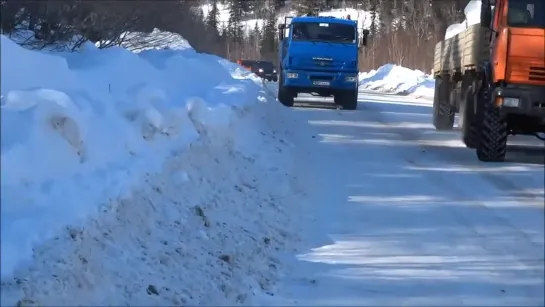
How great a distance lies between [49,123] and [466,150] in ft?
29.1

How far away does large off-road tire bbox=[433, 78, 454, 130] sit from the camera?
56.7 feet

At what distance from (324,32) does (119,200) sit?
17.5m

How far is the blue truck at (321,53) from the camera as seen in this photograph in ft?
75.4

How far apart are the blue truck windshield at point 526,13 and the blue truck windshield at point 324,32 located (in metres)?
11.6

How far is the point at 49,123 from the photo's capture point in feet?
20.4

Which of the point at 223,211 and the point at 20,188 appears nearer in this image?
the point at 20,188

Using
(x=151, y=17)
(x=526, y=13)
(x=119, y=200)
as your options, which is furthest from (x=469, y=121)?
(x=119, y=200)

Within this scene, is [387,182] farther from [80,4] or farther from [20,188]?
[20,188]

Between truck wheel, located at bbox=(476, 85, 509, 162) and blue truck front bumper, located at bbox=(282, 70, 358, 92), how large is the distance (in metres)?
11.5

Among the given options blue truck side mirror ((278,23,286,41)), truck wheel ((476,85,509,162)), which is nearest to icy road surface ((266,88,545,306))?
truck wheel ((476,85,509,162))

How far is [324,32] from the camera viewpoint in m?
23.2

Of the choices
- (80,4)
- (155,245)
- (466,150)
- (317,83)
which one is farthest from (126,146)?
(317,83)

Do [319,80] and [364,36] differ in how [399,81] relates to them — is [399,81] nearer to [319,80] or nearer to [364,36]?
Result: [364,36]

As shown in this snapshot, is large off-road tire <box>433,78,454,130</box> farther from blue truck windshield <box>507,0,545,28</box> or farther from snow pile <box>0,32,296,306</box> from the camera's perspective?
snow pile <box>0,32,296,306</box>
